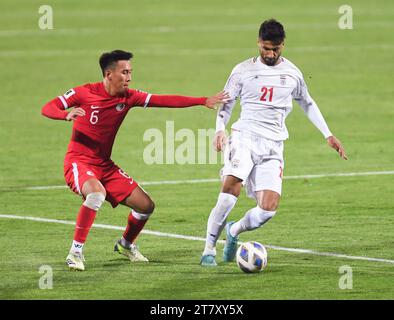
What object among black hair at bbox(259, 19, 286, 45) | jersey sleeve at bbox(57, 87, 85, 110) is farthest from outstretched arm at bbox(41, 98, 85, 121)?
black hair at bbox(259, 19, 286, 45)

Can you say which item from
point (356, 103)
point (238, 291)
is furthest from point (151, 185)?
point (356, 103)

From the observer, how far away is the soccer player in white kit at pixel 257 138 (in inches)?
522

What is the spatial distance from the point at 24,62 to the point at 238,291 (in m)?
22.9

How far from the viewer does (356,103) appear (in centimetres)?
2748

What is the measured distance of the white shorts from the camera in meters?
13.3

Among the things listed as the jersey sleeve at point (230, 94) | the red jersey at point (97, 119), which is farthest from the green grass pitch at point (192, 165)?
the jersey sleeve at point (230, 94)

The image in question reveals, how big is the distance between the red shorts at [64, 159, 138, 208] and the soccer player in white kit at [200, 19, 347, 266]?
3.28 ft

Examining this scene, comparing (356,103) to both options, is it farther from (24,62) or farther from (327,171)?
(24,62)
